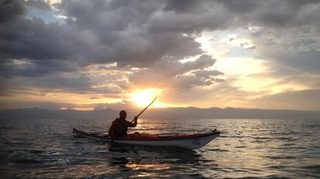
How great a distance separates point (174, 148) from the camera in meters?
23.3

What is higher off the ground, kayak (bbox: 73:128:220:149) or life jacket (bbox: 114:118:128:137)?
life jacket (bbox: 114:118:128:137)

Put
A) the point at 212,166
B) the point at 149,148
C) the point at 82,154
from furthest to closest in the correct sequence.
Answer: the point at 149,148 → the point at 82,154 → the point at 212,166

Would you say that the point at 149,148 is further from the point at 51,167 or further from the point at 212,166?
the point at 51,167

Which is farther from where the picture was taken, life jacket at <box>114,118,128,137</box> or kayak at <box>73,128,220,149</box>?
life jacket at <box>114,118,128,137</box>

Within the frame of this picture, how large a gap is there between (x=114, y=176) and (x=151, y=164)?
371 cm

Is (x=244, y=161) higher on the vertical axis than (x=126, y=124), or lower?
lower

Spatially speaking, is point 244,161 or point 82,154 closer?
point 244,161

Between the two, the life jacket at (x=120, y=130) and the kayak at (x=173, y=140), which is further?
the life jacket at (x=120, y=130)

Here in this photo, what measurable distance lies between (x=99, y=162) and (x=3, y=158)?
5.77m

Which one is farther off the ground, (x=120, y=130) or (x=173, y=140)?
(x=120, y=130)

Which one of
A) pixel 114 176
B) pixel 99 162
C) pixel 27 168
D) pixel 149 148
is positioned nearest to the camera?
pixel 114 176

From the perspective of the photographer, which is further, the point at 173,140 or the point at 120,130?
the point at 120,130

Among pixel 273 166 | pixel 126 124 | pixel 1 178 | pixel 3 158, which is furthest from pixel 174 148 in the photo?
pixel 1 178

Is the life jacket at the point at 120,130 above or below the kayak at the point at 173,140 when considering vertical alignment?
above
